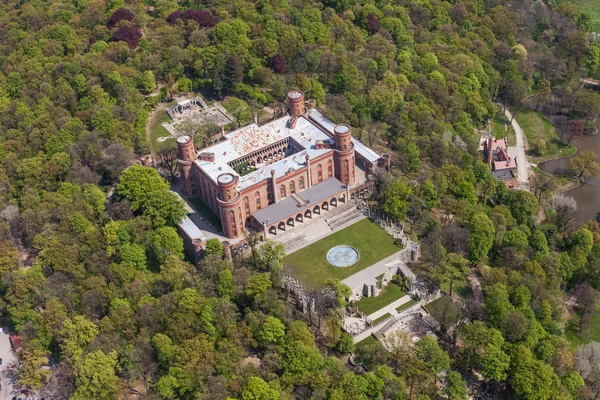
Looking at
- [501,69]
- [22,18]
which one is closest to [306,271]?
[501,69]

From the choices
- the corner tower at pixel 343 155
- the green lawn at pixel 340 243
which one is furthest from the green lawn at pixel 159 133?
the green lawn at pixel 340 243

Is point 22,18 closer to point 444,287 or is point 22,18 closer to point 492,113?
point 492,113

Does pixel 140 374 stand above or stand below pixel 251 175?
below

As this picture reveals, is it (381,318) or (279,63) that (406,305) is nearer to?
(381,318)

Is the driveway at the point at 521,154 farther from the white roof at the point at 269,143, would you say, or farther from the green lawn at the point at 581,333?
the green lawn at the point at 581,333

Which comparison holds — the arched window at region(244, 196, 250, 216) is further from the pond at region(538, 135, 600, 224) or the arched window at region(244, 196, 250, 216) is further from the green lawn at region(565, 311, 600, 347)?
the pond at region(538, 135, 600, 224)

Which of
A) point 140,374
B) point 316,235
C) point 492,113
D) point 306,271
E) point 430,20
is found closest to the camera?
point 140,374

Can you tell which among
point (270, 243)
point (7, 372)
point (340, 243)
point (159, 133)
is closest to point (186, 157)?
point (270, 243)
